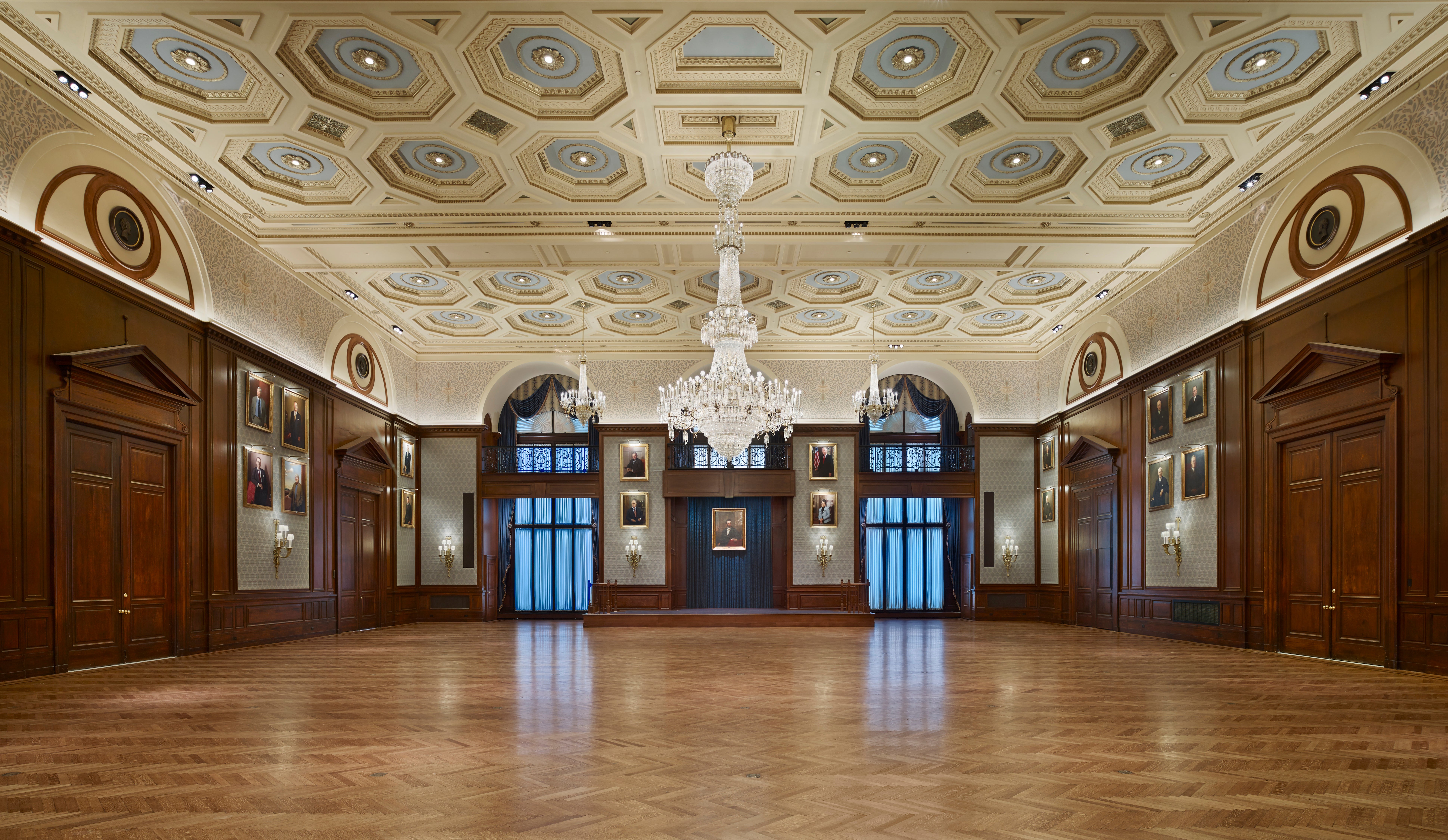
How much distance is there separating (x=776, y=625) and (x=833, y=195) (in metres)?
9.18

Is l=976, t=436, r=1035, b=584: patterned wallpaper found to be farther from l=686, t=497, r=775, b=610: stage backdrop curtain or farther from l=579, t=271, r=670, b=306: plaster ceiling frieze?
l=579, t=271, r=670, b=306: plaster ceiling frieze

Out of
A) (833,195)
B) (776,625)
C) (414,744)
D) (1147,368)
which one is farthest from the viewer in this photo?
(776,625)

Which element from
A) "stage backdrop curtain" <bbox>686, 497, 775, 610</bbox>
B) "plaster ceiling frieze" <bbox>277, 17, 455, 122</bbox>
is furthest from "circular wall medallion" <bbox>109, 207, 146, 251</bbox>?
"stage backdrop curtain" <bbox>686, 497, 775, 610</bbox>

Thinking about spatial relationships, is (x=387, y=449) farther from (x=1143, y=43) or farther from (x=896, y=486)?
(x=1143, y=43)

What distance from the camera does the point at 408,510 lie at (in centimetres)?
2108

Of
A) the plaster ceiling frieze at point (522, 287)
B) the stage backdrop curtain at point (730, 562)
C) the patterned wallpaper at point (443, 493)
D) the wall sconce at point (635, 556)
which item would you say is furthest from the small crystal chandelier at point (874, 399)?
the patterned wallpaper at point (443, 493)

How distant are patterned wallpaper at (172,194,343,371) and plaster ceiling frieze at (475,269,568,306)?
2.94m

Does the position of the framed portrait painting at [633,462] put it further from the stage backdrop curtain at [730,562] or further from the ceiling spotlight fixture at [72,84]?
the ceiling spotlight fixture at [72,84]

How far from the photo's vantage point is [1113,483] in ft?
56.9

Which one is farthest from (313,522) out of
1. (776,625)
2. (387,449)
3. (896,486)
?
(896,486)

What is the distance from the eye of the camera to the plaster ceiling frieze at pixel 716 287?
671 inches

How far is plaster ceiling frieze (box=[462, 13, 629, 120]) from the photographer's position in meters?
8.92

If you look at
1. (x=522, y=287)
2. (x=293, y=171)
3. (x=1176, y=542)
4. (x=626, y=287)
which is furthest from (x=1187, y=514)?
(x=293, y=171)

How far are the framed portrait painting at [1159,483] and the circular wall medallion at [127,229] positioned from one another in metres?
15.3
